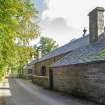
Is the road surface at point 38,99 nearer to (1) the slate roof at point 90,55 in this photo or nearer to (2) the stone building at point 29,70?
(1) the slate roof at point 90,55

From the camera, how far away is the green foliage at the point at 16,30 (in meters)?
12.7

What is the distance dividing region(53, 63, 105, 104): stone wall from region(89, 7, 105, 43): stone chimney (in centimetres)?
433

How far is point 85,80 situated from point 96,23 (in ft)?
28.3

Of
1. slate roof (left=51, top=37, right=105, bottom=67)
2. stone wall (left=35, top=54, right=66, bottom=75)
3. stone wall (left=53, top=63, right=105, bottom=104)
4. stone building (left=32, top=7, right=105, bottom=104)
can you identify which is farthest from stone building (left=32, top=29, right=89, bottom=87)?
slate roof (left=51, top=37, right=105, bottom=67)

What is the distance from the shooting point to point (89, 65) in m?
20.1

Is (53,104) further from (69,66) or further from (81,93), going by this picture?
(69,66)

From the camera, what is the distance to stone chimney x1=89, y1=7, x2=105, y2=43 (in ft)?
91.1

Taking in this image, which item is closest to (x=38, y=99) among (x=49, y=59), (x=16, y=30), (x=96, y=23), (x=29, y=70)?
(x=16, y=30)

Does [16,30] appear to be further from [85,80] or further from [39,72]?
[39,72]

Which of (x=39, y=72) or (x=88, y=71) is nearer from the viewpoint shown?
(x=88, y=71)

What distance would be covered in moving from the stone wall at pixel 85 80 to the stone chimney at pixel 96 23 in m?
4.33

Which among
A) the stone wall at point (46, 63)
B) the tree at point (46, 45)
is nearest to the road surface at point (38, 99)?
the stone wall at point (46, 63)

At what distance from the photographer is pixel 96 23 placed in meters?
28.0

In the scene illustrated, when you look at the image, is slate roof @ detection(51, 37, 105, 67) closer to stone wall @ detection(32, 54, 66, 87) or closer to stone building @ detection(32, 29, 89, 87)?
stone building @ detection(32, 29, 89, 87)
